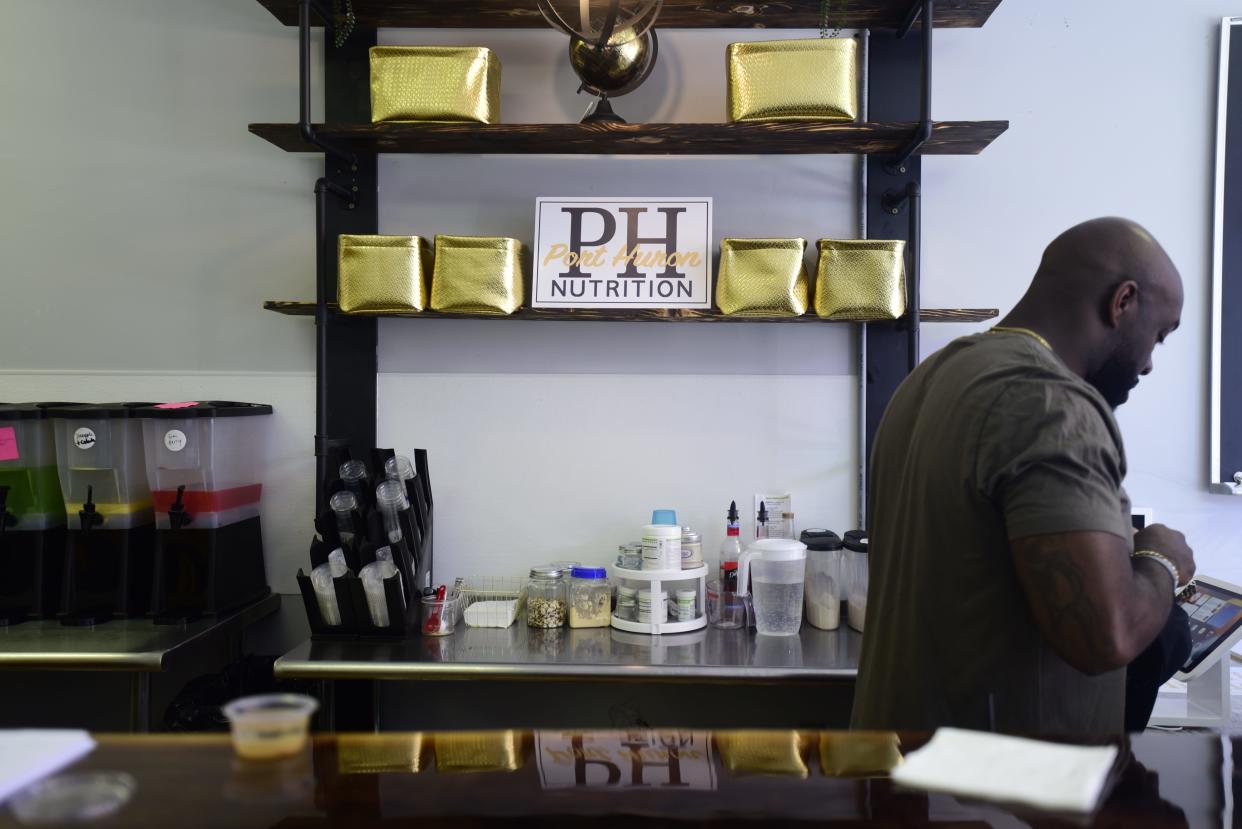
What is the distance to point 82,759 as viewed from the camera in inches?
41.9

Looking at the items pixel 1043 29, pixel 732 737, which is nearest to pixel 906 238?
pixel 1043 29

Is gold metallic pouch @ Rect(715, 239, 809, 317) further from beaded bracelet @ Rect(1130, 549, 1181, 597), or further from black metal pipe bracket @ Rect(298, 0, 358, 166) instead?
beaded bracelet @ Rect(1130, 549, 1181, 597)

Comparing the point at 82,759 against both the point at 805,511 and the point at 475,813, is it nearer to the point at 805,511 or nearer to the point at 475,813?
the point at 475,813

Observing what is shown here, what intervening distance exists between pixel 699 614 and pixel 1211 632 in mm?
1170

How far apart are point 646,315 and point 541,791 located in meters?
1.68

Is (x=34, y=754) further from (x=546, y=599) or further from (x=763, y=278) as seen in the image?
(x=763, y=278)

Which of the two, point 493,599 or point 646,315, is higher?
point 646,315

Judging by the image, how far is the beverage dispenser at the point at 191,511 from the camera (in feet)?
7.84

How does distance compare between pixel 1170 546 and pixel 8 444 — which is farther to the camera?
pixel 8 444

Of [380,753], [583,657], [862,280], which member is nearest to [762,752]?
[380,753]

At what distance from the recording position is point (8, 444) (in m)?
2.43

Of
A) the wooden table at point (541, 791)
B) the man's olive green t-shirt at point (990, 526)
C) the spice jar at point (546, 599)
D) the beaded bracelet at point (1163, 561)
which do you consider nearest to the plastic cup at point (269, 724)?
the wooden table at point (541, 791)

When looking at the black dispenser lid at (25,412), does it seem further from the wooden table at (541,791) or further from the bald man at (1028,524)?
the bald man at (1028,524)

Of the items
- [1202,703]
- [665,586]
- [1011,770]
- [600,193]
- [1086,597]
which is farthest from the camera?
[600,193]
